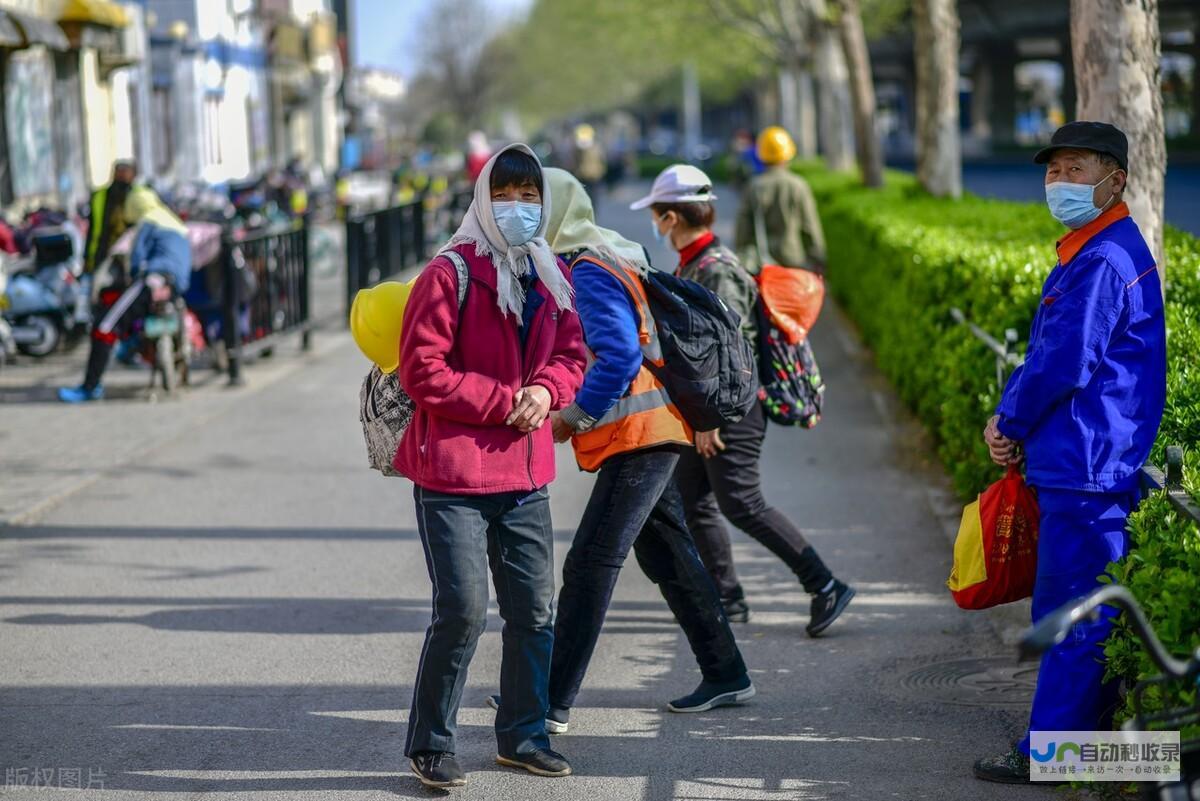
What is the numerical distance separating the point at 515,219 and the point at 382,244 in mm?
14592

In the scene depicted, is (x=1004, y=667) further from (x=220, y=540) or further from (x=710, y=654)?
(x=220, y=540)

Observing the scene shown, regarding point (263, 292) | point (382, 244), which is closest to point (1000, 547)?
point (263, 292)

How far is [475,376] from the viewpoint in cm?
463

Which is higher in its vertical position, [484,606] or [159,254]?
[159,254]

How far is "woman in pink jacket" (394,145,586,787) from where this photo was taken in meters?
4.62

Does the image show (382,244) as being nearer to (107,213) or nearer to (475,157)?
(107,213)

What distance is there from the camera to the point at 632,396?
17.1ft

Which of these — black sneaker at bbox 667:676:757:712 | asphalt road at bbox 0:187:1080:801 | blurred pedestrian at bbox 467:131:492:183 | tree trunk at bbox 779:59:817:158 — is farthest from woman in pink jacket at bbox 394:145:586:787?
tree trunk at bbox 779:59:817:158

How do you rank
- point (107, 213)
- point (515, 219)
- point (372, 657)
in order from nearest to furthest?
1. point (515, 219)
2. point (372, 657)
3. point (107, 213)

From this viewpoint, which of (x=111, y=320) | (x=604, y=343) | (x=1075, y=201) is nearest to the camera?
(x=1075, y=201)

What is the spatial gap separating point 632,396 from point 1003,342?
2789mm

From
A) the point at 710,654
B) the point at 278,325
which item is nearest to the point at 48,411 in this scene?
the point at 278,325

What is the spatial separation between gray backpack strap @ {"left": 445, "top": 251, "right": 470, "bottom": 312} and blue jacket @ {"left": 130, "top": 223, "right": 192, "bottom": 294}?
7680 mm

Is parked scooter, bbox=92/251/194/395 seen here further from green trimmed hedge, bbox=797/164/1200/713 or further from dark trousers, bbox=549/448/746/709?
dark trousers, bbox=549/448/746/709
